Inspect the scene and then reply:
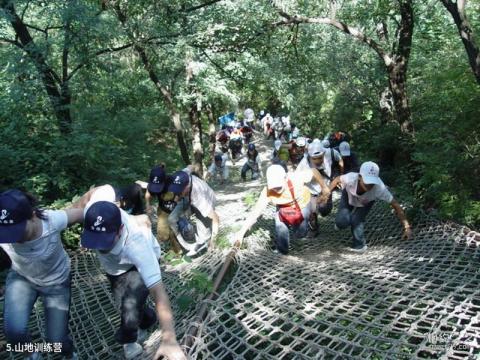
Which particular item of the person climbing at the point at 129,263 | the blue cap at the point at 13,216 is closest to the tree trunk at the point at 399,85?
the person climbing at the point at 129,263

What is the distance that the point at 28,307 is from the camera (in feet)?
7.16

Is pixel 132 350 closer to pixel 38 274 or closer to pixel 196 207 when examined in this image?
pixel 38 274

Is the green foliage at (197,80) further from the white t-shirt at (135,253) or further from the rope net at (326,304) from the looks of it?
the white t-shirt at (135,253)

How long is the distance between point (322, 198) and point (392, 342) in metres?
2.60

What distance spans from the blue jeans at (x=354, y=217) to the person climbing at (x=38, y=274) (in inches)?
115

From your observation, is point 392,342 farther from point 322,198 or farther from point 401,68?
point 401,68

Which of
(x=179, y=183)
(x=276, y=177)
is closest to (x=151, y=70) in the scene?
(x=179, y=183)

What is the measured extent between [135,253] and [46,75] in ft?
15.6

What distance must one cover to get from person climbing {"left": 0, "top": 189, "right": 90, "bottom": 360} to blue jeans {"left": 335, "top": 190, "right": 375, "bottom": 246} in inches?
115

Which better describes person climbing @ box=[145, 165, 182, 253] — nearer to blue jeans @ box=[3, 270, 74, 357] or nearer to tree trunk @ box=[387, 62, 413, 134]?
blue jeans @ box=[3, 270, 74, 357]

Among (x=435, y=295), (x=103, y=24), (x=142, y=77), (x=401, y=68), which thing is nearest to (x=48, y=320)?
(x=435, y=295)

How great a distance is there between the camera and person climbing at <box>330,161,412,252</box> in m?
3.86

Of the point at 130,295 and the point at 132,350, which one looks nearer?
the point at 130,295

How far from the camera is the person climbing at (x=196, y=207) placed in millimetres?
3785
